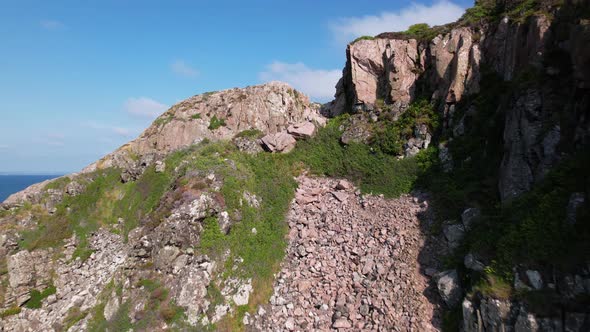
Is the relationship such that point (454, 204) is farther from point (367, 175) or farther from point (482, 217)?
point (367, 175)

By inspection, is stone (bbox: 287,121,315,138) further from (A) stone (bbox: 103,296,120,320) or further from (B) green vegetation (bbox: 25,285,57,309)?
(B) green vegetation (bbox: 25,285,57,309)

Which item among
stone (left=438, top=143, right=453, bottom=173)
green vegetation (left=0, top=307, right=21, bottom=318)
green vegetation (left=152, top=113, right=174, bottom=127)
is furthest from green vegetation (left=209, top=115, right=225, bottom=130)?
stone (left=438, top=143, right=453, bottom=173)

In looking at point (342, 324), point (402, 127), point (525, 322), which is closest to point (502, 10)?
point (402, 127)

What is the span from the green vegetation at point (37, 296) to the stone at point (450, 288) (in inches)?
799

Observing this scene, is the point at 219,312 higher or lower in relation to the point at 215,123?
lower

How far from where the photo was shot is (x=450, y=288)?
35.2 ft

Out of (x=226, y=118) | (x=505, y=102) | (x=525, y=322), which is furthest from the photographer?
(x=226, y=118)

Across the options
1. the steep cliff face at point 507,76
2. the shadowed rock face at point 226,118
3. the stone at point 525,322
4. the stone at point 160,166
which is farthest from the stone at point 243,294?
the shadowed rock face at point 226,118

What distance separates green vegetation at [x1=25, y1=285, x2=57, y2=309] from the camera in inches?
615

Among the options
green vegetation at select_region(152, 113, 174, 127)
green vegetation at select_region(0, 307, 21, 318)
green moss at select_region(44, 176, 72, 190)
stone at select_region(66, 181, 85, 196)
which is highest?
green vegetation at select_region(152, 113, 174, 127)

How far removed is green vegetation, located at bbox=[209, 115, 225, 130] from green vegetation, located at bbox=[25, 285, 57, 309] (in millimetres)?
18490

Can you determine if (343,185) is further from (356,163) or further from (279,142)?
(279,142)

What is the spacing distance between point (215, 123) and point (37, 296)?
19611 mm

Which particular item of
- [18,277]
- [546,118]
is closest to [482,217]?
[546,118]
